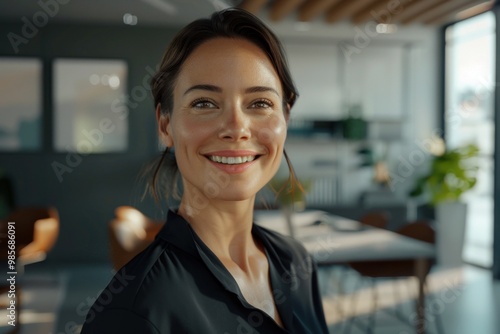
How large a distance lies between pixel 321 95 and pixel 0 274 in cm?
539

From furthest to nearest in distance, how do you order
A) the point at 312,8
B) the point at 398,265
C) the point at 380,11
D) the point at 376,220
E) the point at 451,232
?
1. the point at 451,232
2. the point at 380,11
3. the point at 312,8
4. the point at 376,220
5. the point at 398,265

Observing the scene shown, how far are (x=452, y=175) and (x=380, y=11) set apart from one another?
185cm

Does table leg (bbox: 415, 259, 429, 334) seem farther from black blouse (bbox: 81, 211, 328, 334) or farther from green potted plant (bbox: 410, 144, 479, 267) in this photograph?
green potted plant (bbox: 410, 144, 479, 267)

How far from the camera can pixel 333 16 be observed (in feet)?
18.6

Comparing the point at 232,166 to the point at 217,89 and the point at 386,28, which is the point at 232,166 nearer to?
the point at 217,89

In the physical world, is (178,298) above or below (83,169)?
below

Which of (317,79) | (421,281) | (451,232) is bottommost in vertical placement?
(451,232)

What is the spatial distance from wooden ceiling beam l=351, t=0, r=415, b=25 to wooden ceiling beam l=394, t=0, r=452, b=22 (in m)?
0.06

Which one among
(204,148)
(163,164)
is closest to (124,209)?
(163,164)

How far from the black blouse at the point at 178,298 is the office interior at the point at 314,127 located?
16 centimetres

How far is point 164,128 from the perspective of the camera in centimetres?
68

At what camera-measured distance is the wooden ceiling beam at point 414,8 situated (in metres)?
5.52

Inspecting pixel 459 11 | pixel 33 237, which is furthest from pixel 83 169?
pixel 459 11

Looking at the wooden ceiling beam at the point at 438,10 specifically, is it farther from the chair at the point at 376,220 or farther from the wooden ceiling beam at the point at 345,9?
the chair at the point at 376,220
